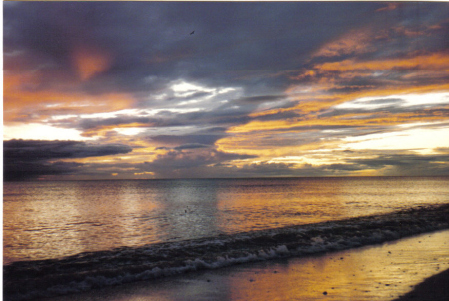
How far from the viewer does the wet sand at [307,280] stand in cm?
372

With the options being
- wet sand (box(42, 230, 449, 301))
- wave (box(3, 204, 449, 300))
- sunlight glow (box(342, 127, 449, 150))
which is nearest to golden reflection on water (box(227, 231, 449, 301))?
wet sand (box(42, 230, 449, 301))

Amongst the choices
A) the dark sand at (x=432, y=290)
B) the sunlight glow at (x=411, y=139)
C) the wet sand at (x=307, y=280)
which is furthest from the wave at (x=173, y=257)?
the dark sand at (x=432, y=290)

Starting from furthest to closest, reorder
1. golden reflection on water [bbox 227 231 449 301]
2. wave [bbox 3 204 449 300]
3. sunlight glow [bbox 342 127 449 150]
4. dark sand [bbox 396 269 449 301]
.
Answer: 1. sunlight glow [bbox 342 127 449 150]
2. wave [bbox 3 204 449 300]
3. golden reflection on water [bbox 227 231 449 301]
4. dark sand [bbox 396 269 449 301]

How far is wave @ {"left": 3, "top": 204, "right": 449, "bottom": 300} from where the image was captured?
457 cm

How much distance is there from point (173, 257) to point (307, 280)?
264cm

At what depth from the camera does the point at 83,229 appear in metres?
9.85

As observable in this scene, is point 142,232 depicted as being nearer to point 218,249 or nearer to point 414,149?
point 218,249

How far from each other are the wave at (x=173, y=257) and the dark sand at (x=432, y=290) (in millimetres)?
2199

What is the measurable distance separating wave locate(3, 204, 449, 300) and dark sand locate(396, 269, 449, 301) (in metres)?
2.20

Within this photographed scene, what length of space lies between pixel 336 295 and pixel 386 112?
5354 millimetres

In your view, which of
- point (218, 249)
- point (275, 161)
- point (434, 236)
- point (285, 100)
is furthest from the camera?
point (275, 161)

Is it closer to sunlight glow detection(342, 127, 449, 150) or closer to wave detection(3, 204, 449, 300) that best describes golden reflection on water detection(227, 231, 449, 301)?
wave detection(3, 204, 449, 300)

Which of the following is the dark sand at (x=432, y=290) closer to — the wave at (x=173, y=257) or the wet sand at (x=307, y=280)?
the wet sand at (x=307, y=280)

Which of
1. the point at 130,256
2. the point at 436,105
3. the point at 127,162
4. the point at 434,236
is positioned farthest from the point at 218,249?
the point at 127,162
